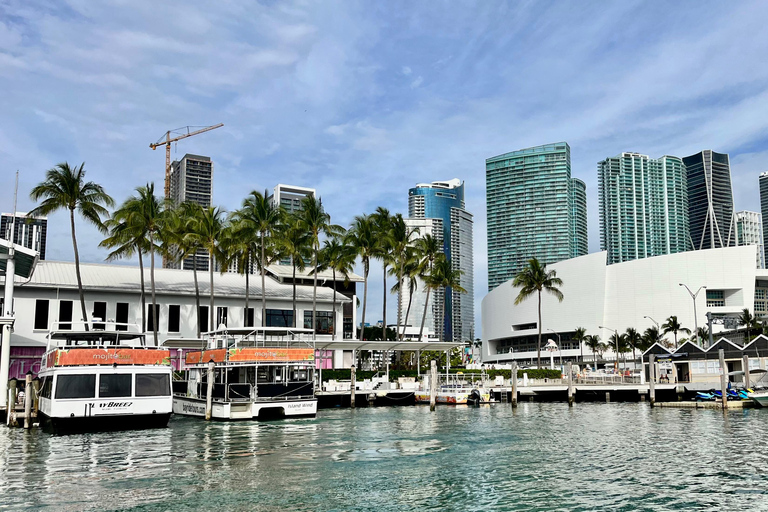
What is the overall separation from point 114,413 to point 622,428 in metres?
25.7

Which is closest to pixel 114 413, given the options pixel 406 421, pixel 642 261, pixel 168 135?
pixel 406 421

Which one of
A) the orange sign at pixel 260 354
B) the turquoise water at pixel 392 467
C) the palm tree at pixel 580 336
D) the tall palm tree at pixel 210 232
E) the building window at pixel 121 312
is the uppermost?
the tall palm tree at pixel 210 232

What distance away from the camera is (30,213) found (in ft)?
184

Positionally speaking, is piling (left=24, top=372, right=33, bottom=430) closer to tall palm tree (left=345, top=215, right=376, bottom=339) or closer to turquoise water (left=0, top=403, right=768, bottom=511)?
turquoise water (left=0, top=403, right=768, bottom=511)

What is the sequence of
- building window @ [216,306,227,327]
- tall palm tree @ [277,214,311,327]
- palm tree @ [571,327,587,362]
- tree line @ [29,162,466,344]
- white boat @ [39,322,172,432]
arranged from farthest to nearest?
palm tree @ [571,327,587,362]
tall palm tree @ [277,214,311,327]
building window @ [216,306,227,327]
tree line @ [29,162,466,344]
white boat @ [39,322,172,432]

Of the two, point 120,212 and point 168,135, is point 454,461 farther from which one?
point 168,135

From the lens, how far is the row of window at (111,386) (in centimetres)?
3341

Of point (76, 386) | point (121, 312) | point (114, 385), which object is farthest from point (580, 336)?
point (76, 386)

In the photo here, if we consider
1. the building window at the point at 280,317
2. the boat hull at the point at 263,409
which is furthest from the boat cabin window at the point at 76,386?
the building window at the point at 280,317

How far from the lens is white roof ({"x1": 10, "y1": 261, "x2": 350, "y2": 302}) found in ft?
198

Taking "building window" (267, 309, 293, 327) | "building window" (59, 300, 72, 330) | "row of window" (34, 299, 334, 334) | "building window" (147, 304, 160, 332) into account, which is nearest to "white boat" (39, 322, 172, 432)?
"row of window" (34, 299, 334, 334)

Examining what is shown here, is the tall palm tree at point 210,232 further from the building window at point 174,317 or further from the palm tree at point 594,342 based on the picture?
the palm tree at point 594,342

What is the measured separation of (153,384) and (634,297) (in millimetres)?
130090

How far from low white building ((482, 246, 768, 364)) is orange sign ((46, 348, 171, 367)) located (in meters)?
101
